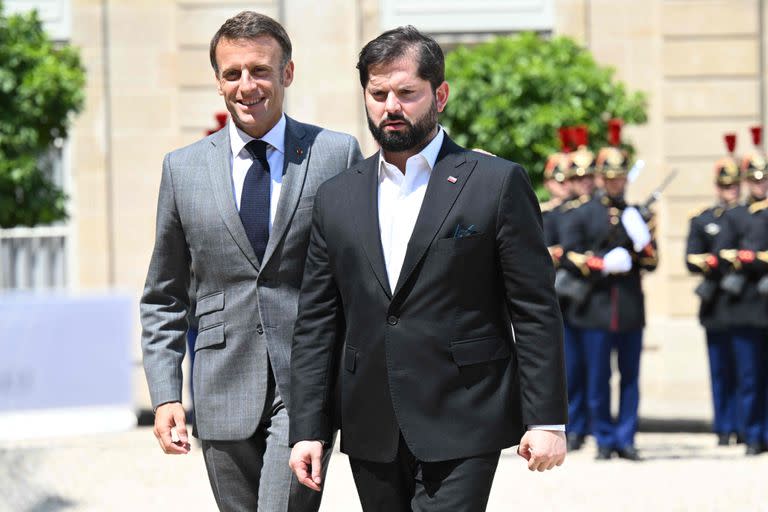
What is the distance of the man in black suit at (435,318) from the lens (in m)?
4.34

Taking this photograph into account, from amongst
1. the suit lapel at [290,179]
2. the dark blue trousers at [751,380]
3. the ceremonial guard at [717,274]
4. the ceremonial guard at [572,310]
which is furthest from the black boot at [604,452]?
the suit lapel at [290,179]

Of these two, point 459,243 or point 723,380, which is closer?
point 459,243

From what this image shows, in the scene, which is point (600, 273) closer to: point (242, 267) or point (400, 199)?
point (242, 267)

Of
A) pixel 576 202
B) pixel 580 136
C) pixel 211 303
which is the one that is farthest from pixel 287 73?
pixel 580 136

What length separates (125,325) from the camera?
11.3 metres

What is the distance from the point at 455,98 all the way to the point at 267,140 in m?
8.93

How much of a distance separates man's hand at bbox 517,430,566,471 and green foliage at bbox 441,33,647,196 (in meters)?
9.25

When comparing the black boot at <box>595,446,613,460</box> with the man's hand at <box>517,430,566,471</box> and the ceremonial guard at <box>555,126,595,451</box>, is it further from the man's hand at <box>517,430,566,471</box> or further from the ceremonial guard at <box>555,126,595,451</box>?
the man's hand at <box>517,430,566,471</box>

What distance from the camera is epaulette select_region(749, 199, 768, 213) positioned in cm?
1168

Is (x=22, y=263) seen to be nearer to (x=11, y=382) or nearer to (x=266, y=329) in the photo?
(x=11, y=382)

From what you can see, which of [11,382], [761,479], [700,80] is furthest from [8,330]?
[700,80]

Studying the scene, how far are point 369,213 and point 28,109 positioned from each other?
31.2 feet

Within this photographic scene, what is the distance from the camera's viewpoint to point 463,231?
4.36 meters

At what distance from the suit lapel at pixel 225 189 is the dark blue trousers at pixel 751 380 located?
721 cm
